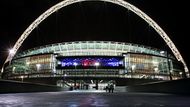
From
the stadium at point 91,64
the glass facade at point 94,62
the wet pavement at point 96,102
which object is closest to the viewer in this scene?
the wet pavement at point 96,102

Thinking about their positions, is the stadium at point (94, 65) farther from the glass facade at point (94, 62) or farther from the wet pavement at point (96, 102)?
the wet pavement at point (96, 102)

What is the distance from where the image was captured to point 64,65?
117312 millimetres

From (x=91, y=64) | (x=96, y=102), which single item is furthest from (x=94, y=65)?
(x=96, y=102)

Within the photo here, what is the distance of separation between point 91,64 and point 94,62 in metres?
1.51

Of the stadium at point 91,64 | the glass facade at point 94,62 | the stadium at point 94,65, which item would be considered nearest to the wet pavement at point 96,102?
the stadium at point 94,65

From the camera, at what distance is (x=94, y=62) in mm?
116438

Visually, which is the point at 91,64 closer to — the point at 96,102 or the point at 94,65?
the point at 94,65

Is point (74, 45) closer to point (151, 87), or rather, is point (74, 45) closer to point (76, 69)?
point (76, 69)

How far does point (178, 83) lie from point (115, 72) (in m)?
89.7

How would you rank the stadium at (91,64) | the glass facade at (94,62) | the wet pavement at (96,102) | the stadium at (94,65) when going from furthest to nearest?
the glass facade at (94,62) → the stadium at (91,64) → the stadium at (94,65) → the wet pavement at (96,102)

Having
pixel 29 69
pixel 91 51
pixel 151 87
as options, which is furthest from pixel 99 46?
pixel 151 87

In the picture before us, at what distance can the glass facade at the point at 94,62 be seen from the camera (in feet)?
383

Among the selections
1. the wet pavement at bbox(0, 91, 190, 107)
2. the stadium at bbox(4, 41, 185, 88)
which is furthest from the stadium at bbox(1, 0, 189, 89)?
the wet pavement at bbox(0, 91, 190, 107)

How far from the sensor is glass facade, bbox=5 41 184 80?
116750 mm
